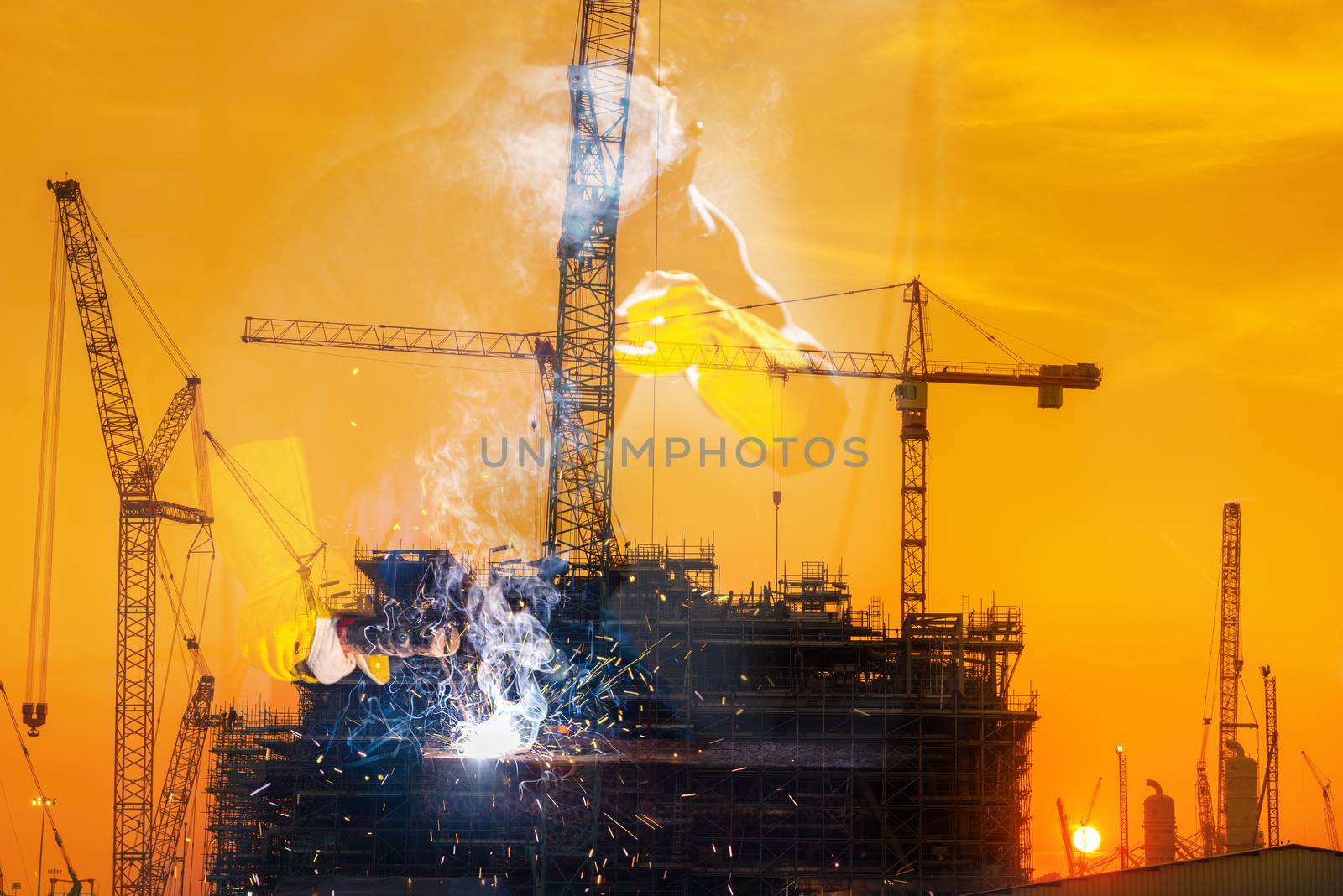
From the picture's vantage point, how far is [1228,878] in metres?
69.6

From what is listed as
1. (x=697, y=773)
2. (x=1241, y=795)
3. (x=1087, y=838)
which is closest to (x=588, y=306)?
(x=697, y=773)

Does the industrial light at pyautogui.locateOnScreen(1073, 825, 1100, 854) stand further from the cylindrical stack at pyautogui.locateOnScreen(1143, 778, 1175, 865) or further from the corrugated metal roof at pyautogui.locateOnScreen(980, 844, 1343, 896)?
the cylindrical stack at pyautogui.locateOnScreen(1143, 778, 1175, 865)

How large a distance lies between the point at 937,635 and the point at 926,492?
1922cm

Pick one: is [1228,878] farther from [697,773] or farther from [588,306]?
[588,306]

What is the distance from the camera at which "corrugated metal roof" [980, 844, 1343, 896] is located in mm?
68562

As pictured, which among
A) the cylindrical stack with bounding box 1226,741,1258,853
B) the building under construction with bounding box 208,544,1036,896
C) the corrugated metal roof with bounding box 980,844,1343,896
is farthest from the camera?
the cylindrical stack with bounding box 1226,741,1258,853

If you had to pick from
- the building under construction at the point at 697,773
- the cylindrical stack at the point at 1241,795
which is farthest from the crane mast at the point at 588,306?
the cylindrical stack at the point at 1241,795

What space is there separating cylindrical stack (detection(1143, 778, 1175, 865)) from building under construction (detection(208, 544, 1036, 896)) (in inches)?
761

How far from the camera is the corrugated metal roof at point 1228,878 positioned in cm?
6856

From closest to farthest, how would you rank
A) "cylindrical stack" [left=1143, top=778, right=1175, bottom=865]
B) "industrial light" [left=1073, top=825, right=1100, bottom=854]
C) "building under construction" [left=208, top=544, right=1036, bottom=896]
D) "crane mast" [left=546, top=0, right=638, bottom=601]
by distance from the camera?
1. "industrial light" [left=1073, top=825, right=1100, bottom=854]
2. "building under construction" [left=208, top=544, right=1036, bottom=896]
3. "crane mast" [left=546, top=0, right=638, bottom=601]
4. "cylindrical stack" [left=1143, top=778, right=1175, bottom=865]

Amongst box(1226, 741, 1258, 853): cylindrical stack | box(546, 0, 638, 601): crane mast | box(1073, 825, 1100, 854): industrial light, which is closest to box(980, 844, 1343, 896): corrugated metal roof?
box(1073, 825, 1100, 854): industrial light

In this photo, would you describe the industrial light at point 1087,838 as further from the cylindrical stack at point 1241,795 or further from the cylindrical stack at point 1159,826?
the cylindrical stack at point 1241,795

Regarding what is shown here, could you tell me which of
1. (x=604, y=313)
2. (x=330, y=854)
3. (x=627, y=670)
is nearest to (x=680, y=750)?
(x=627, y=670)

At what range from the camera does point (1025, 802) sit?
3821 inches
